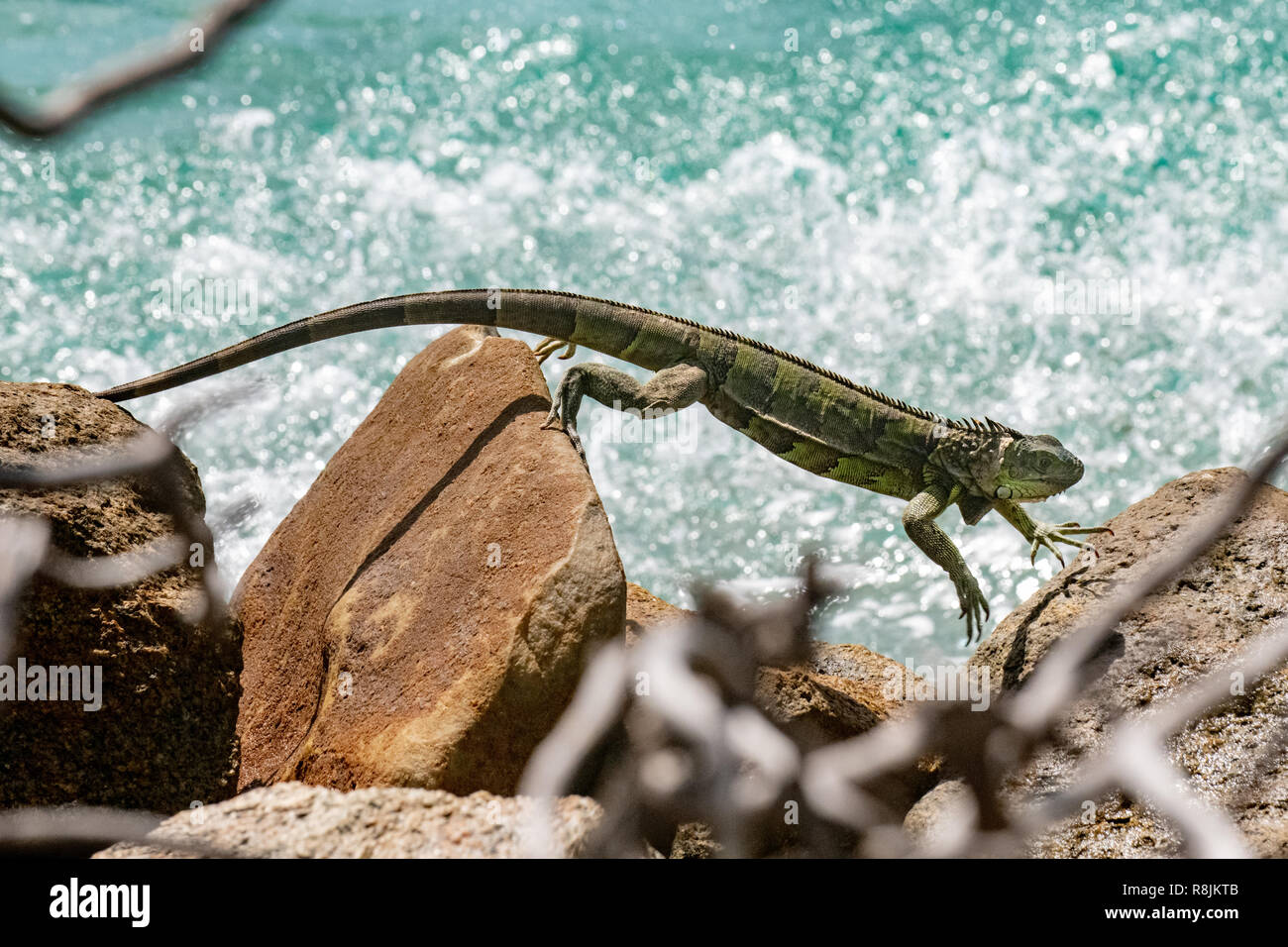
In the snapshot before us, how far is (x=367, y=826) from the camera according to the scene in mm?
3451

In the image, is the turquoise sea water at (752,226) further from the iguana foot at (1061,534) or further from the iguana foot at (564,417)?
the iguana foot at (564,417)

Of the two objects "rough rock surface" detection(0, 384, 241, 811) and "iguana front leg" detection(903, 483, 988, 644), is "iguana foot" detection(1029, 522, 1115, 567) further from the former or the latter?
"rough rock surface" detection(0, 384, 241, 811)

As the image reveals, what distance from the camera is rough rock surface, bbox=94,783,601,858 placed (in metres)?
3.34

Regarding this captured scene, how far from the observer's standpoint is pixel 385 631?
187 inches

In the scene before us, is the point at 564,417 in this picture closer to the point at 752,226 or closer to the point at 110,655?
the point at 110,655

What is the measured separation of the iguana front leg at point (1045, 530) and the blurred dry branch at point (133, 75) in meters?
4.68

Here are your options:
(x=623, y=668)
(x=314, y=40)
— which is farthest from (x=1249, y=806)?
(x=314, y=40)

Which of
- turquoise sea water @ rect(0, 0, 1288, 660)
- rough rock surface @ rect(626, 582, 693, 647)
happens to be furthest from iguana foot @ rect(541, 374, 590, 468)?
turquoise sea water @ rect(0, 0, 1288, 660)

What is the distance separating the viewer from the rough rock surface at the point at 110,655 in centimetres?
430

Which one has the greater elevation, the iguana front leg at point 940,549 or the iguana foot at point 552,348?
the iguana foot at point 552,348

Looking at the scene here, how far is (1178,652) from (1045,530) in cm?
108

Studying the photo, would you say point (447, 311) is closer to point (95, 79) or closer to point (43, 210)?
point (95, 79)

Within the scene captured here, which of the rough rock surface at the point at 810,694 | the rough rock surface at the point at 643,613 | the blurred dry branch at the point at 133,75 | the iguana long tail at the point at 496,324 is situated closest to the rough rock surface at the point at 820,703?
the rough rock surface at the point at 810,694

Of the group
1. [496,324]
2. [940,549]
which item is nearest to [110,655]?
[496,324]
